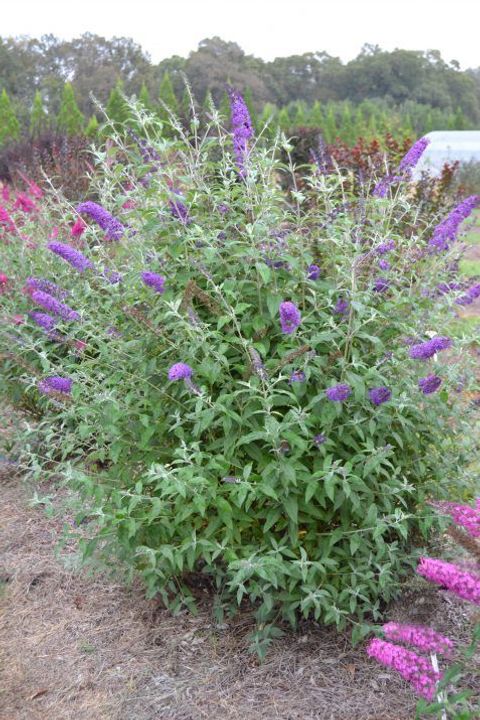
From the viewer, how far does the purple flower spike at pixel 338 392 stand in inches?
107

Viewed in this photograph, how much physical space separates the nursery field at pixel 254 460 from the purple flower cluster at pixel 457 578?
536 millimetres

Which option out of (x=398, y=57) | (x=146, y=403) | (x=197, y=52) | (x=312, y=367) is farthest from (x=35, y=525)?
(x=398, y=57)

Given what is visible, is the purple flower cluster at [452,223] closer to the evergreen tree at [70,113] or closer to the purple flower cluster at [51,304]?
the purple flower cluster at [51,304]

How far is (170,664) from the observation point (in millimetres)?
3199

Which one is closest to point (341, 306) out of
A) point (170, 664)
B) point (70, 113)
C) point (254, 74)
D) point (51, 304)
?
point (51, 304)

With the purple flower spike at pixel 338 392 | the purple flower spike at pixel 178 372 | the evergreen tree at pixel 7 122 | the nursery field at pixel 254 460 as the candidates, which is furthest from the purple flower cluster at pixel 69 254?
the evergreen tree at pixel 7 122

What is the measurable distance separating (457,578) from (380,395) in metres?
0.92

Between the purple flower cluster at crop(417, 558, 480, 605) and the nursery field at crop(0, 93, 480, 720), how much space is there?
536 mm

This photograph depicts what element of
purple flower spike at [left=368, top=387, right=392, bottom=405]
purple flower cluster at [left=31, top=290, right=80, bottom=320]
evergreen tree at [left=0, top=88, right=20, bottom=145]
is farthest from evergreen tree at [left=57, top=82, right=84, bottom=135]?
purple flower spike at [left=368, top=387, right=392, bottom=405]

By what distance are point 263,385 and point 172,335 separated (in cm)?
61

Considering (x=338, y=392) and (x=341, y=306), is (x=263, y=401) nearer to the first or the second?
(x=338, y=392)

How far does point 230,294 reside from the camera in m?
2.98

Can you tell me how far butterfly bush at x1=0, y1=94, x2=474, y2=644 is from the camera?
2.86 metres

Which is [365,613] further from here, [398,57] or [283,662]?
[398,57]
